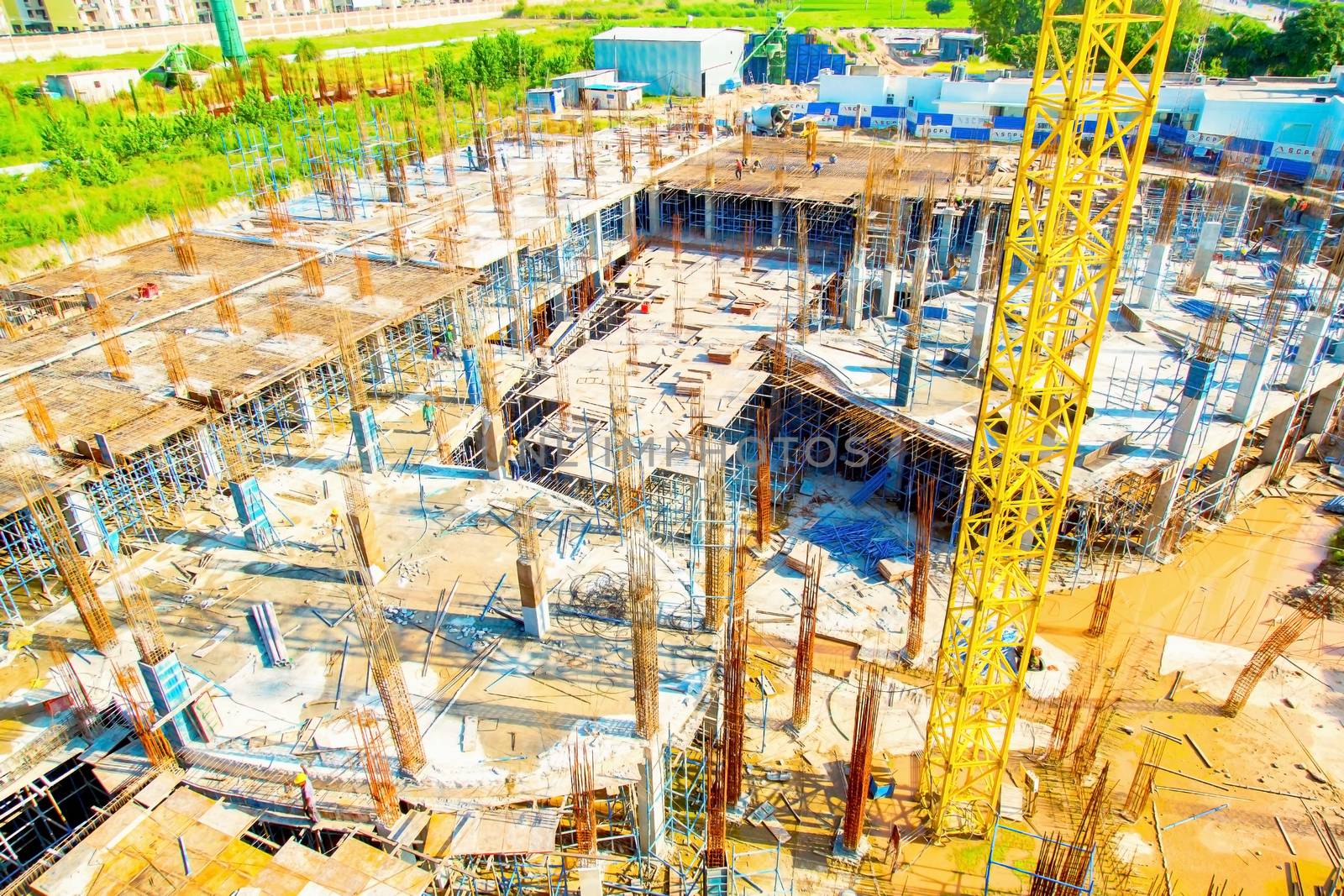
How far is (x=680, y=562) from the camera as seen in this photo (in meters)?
19.9

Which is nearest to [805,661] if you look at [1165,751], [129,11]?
[1165,751]

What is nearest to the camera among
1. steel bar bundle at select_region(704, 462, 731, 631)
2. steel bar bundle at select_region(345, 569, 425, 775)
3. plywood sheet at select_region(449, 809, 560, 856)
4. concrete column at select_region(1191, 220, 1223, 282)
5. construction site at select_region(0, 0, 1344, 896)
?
plywood sheet at select_region(449, 809, 560, 856)

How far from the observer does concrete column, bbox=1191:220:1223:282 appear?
31297 mm

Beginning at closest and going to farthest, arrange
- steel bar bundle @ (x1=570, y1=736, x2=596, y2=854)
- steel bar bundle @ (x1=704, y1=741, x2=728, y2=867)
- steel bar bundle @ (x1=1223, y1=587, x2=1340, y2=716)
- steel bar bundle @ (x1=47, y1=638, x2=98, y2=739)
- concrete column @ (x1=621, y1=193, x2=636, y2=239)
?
steel bar bundle @ (x1=570, y1=736, x2=596, y2=854) < steel bar bundle @ (x1=704, y1=741, x2=728, y2=867) < steel bar bundle @ (x1=47, y1=638, x2=98, y2=739) < steel bar bundle @ (x1=1223, y1=587, x2=1340, y2=716) < concrete column @ (x1=621, y1=193, x2=636, y2=239)

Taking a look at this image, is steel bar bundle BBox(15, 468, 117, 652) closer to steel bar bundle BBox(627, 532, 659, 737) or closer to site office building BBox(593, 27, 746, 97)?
steel bar bundle BBox(627, 532, 659, 737)

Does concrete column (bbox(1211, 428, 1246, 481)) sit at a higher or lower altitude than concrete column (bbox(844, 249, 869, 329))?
lower

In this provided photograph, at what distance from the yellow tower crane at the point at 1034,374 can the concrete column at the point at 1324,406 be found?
54.3 ft

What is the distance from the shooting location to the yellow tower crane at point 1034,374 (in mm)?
11734

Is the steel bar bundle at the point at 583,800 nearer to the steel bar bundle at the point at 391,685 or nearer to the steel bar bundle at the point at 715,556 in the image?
the steel bar bundle at the point at 391,685

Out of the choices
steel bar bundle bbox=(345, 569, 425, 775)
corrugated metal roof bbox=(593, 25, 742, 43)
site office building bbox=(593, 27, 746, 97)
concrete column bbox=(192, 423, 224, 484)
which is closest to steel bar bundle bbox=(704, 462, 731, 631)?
steel bar bundle bbox=(345, 569, 425, 775)

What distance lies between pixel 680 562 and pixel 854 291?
13.7m

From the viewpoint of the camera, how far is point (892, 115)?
5669cm

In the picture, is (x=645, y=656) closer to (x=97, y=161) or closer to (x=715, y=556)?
(x=715, y=556)

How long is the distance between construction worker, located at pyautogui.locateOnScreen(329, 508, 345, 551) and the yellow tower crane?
1247 centimetres
